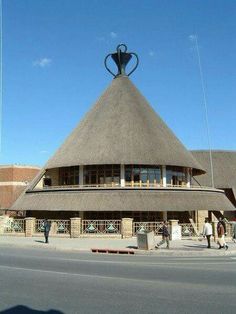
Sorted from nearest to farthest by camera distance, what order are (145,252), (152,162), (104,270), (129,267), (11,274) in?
(11,274) < (104,270) < (129,267) < (145,252) < (152,162)

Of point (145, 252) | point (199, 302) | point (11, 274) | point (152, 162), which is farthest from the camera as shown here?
point (152, 162)

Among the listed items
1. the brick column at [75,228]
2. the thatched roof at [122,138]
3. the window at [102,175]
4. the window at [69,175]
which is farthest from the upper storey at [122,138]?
the brick column at [75,228]

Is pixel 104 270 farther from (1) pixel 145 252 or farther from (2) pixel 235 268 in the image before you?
(1) pixel 145 252

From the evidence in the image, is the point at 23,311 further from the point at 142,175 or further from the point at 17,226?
the point at 142,175

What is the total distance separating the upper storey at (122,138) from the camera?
126ft

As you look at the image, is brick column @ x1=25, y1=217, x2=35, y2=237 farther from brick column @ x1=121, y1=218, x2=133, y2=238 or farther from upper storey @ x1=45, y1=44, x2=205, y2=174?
brick column @ x1=121, y1=218, x2=133, y2=238

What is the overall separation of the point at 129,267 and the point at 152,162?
72.0ft

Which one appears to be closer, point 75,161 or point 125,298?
point 125,298

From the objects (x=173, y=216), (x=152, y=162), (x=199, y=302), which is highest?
(x=152, y=162)

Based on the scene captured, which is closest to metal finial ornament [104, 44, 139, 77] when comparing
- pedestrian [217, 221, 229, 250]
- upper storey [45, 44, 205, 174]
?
upper storey [45, 44, 205, 174]

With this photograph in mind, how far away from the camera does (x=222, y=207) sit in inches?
1526

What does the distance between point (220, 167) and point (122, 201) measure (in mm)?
25384

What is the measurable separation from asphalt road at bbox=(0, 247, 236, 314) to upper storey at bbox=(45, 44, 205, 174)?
22.1 metres

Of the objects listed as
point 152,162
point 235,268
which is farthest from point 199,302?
point 152,162
